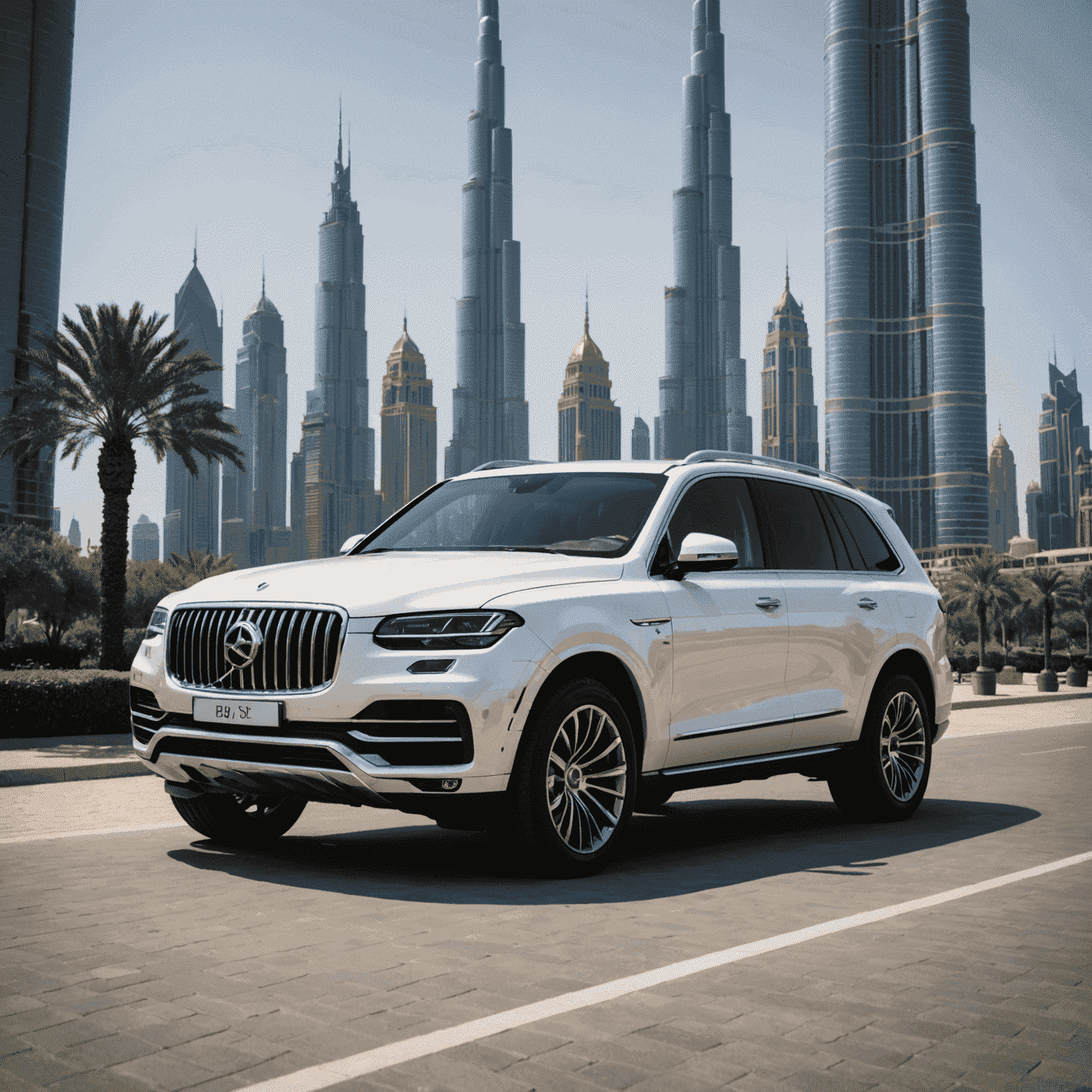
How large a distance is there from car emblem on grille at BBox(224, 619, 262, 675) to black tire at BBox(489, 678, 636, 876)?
1.29 meters

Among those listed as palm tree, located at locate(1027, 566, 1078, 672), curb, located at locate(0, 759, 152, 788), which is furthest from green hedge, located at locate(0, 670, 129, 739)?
palm tree, located at locate(1027, 566, 1078, 672)

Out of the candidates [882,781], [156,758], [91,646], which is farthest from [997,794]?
[91,646]

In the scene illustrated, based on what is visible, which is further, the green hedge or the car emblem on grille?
the green hedge

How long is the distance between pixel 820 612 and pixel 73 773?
851cm

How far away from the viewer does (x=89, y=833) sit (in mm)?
8070

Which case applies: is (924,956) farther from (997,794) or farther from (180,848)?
(997,794)

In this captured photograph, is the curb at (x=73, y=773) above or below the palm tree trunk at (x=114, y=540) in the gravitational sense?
below

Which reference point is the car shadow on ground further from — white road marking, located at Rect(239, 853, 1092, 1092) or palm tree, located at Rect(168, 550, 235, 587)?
palm tree, located at Rect(168, 550, 235, 587)

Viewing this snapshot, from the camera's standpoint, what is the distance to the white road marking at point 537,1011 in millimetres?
3377

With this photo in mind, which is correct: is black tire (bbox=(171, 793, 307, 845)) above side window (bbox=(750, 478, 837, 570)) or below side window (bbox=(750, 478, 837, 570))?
below

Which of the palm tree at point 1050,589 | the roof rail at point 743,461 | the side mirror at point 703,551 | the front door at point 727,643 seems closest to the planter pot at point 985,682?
the palm tree at point 1050,589

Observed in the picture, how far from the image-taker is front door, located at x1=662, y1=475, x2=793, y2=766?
268 inches

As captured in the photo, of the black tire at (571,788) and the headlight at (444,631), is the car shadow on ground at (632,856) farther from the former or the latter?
the headlight at (444,631)

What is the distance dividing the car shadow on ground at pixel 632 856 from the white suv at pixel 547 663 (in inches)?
9.4
